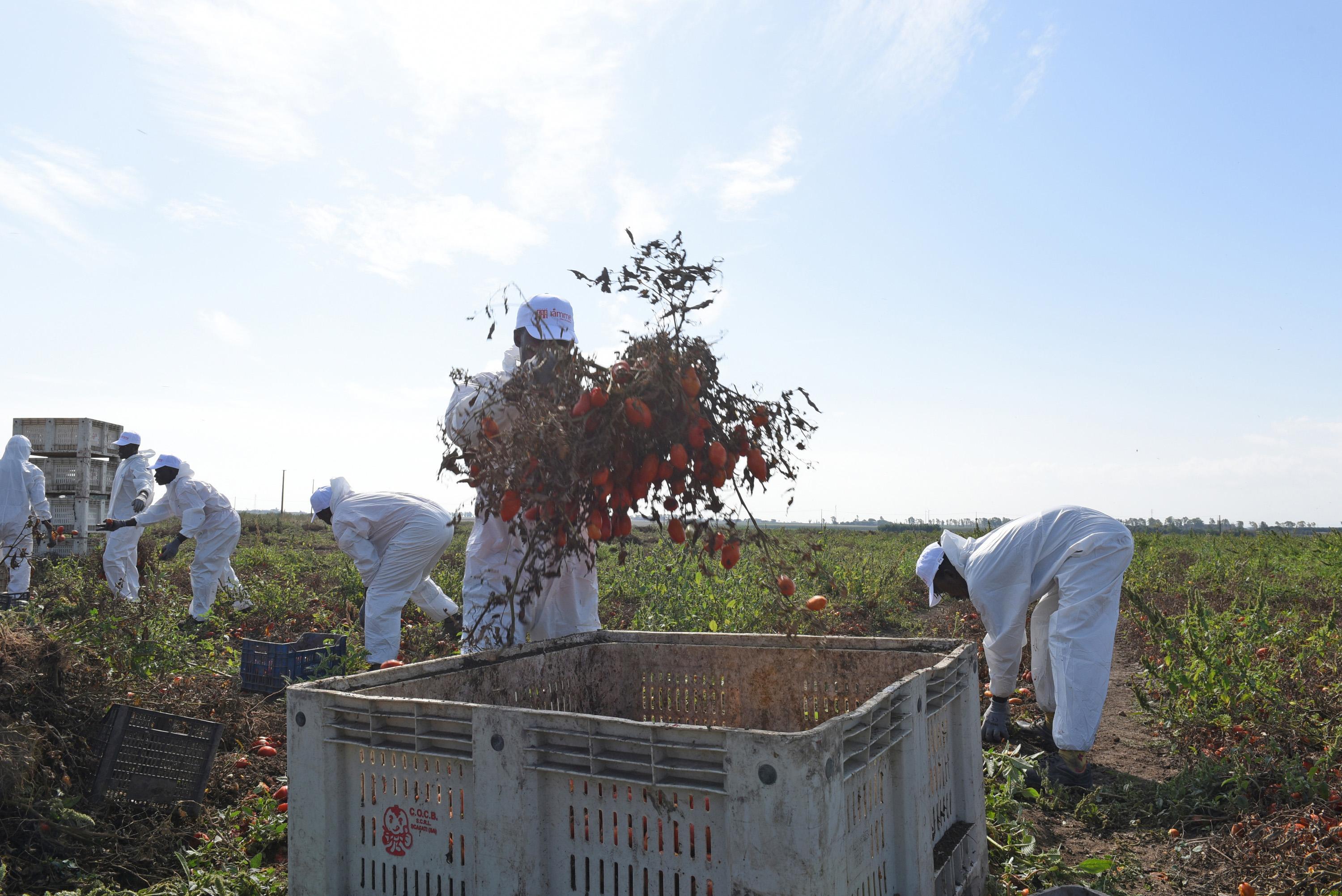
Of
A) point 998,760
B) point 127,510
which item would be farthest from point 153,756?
point 127,510

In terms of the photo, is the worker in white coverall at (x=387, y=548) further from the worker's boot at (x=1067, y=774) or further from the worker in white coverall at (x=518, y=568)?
the worker's boot at (x=1067, y=774)

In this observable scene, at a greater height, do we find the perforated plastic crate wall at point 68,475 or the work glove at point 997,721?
the perforated plastic crate wall at point 68,475

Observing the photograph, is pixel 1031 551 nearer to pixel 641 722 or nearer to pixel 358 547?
pixel 641 722

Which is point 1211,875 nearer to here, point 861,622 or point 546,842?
point 546,842

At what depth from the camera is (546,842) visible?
181cm

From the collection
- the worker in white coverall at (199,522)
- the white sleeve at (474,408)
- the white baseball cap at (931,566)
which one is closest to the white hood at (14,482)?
the worker in white coverall at (199,522)

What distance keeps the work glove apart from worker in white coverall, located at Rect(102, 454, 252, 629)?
7439mm

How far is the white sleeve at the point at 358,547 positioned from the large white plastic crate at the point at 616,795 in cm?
394

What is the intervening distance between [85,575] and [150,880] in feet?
27.6

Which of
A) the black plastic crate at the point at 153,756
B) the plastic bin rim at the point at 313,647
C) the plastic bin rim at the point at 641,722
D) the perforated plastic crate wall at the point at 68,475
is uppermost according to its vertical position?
the perforated plastic crate wall at the point at 68,475

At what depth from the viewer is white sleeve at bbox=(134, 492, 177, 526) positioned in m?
8.90

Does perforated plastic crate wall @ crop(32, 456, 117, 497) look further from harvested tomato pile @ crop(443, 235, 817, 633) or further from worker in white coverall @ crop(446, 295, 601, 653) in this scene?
harvested tomato pile @ crop(443, 235, 817, 633)

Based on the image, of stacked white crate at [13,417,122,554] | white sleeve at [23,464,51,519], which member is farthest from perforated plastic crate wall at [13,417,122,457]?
white sleeve at [23,464,51,519]

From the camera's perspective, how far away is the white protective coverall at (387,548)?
5988 millimetres
